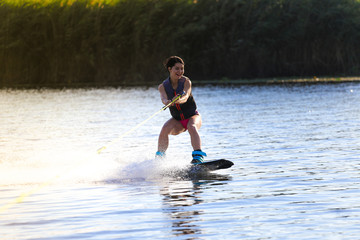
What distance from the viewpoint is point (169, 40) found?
57.5 metres

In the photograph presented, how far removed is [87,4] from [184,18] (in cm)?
785

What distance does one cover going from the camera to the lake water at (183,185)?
7.09 m

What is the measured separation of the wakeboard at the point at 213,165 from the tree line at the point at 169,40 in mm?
45776

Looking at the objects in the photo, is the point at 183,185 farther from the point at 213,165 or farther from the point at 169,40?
the point at 169,40

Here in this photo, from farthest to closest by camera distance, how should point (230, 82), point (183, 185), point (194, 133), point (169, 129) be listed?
point (230, 82)
point (169, 129)
point (194, 133)
point (183, 185)

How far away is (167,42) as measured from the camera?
5747 cm

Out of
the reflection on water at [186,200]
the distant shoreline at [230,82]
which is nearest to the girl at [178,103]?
the reflection on water at [186,200]

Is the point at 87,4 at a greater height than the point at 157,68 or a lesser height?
greater

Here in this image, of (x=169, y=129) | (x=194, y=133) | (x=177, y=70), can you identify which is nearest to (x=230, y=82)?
(x=169, y=129)

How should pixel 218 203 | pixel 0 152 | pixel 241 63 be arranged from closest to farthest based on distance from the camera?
pixel 218 203 < pixel 0 152 < pixel 241 63

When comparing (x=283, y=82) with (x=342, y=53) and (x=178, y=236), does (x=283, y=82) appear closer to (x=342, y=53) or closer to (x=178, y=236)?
(x=342, y=53)

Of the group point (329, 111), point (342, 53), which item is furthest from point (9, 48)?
point (329, 111)

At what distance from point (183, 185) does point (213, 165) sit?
2.74 feet

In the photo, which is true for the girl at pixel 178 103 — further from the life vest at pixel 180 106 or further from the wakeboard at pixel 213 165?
the wakeboard at pixel 213 165
